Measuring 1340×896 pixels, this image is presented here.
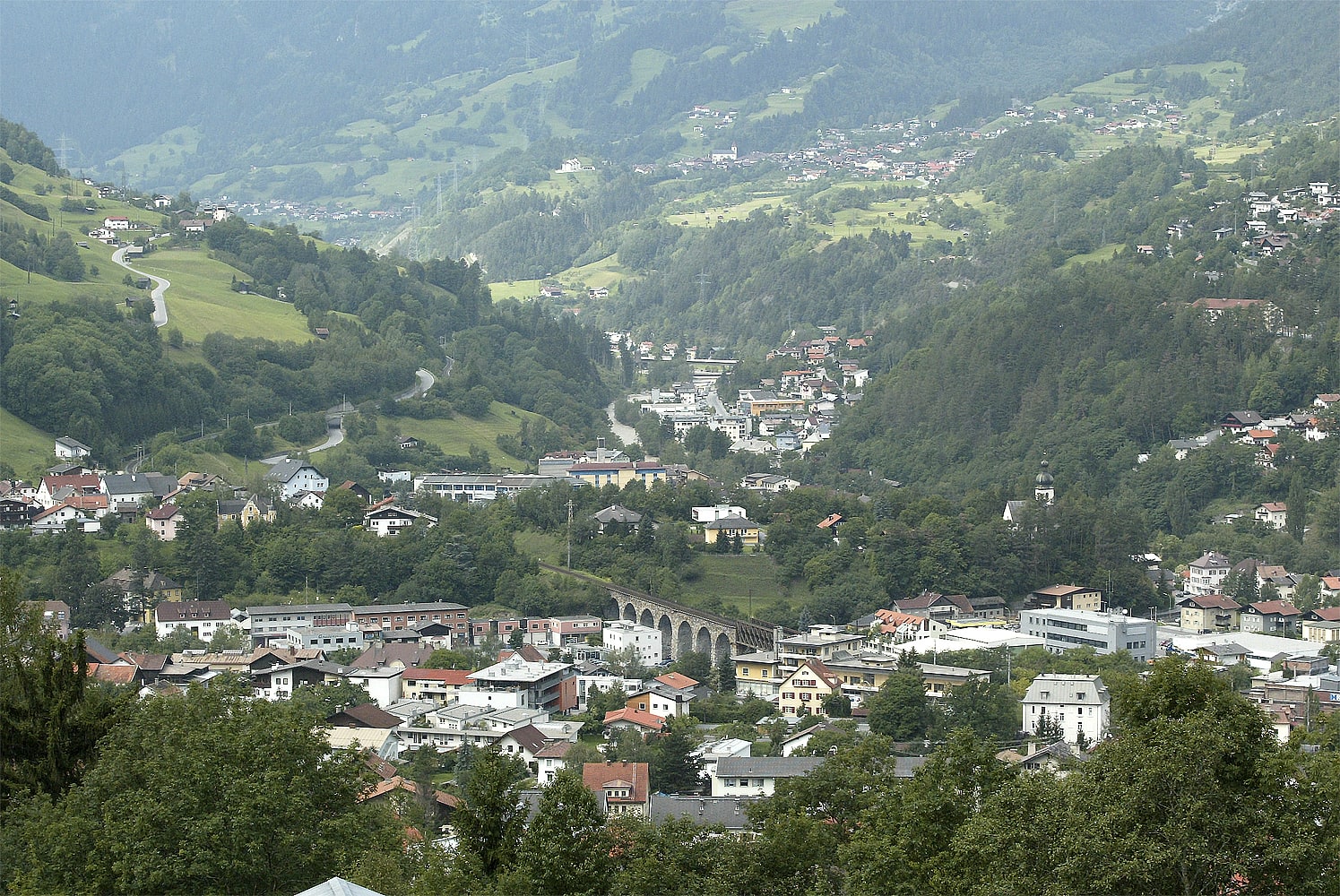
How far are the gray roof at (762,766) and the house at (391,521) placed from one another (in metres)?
24.2

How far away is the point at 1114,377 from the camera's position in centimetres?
7300

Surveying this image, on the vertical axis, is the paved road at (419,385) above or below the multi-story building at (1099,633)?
above

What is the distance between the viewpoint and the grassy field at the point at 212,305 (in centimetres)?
7781

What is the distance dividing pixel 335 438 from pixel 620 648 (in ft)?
93.1

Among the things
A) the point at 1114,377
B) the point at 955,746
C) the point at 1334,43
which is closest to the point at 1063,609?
the point at 1114,377

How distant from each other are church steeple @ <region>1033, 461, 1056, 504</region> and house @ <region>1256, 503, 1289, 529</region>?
6599 millimetres

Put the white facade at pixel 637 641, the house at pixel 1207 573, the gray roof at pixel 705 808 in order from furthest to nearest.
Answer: the house at pixel 1207 573, the white facade at pixel 637 641, the gray roof at pixel 705 808

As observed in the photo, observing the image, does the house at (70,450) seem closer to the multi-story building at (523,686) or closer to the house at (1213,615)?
the multi-story building at (523,686)

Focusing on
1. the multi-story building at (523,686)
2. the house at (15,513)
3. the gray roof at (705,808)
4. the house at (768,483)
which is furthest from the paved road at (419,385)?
the gray roof at (705,808)

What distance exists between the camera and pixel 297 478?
62656 mm

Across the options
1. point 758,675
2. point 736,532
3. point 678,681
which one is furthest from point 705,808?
point 736,532

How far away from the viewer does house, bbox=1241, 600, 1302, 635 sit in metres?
51.2

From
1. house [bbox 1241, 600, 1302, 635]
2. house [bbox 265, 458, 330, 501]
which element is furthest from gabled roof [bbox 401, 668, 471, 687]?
house [bbox 1241, 600, 1302, 635]

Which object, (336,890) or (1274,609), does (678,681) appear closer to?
(1274,609)
